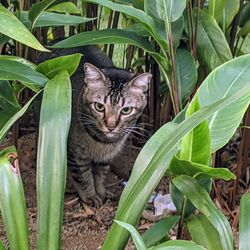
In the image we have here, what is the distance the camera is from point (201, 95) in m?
1.44

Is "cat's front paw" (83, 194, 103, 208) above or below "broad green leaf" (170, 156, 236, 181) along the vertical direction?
below

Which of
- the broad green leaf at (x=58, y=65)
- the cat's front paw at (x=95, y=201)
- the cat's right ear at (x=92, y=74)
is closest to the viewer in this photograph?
the broad green leaf at (x=58, y=65)

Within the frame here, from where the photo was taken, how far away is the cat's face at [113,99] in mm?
2197

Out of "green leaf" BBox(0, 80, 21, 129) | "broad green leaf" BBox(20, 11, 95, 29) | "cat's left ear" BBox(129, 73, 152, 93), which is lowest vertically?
"cat's left ear" BBox(129, 73, 152, 93)

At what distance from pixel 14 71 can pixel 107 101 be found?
74cm

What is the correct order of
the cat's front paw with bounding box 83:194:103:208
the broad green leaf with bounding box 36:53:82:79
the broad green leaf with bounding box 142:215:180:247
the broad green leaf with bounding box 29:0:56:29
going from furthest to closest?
the cat's front paw with bounding box 83:194:103:208, the broad green leaf with bounding box 29:0:56:29, the broad green leaf with bounding box 36:53:82:79, the broad green leaf with bounding box 142:215:180:247

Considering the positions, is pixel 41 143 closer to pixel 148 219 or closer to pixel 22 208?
pixel 22 208

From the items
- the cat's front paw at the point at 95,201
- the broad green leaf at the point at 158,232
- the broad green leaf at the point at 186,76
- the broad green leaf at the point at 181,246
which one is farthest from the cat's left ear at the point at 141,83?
the broad green leaf at the point at 181,246

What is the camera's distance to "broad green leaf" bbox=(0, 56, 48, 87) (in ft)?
4.84

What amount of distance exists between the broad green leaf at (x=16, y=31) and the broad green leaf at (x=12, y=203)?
0.24m

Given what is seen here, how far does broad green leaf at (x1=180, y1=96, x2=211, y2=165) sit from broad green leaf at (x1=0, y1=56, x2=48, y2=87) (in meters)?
0.37

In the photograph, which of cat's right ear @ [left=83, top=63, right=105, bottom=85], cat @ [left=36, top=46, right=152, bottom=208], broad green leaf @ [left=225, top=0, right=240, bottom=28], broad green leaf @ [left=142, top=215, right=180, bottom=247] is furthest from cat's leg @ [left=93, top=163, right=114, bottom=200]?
broad green leaf @ [left=142, top=215, right=180, bottom=247]

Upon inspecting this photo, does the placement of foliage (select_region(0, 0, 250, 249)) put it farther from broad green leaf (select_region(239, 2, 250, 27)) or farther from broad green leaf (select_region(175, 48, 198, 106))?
broad green leaf (select_region(239, 2, 250, 27))

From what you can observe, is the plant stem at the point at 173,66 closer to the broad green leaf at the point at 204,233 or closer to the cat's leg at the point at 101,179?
the broad green leaf at the point at 204,233
